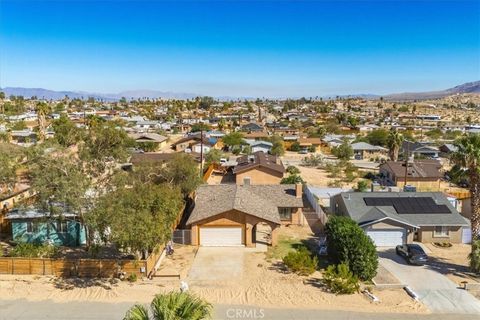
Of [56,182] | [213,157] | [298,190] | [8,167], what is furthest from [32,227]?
[213,157]

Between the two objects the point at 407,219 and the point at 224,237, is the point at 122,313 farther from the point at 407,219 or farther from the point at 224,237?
the point at 407,219

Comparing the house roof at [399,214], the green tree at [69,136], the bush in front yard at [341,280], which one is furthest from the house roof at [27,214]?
the house roof at [399,214]

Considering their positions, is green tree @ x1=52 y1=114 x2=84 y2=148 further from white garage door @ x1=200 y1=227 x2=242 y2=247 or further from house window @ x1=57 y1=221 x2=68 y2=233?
white garage door @ x1=200 y1=227 x2=242 y2=247

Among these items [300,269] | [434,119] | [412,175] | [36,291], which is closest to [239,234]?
[300,269]

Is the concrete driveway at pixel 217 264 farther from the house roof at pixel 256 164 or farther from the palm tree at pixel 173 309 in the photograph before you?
the house roof at pixel 256 164

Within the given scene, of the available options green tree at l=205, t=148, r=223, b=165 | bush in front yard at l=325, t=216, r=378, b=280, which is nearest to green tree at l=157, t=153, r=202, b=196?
bush in front yard at l=325, t=216, r=378, b=280

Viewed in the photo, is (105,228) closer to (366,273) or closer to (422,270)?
(366,273)
